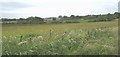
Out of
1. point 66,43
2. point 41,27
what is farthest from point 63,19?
point 66,43

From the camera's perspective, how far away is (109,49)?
956 centimetres

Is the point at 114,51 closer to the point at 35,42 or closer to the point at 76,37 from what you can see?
the point at 76,37

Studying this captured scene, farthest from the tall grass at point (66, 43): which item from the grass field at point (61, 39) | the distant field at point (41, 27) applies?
the distant field at point (41, 27)

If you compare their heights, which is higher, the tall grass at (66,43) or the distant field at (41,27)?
the distant field at (41,27)

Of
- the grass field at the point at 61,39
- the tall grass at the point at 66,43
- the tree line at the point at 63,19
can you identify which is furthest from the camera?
the tree line at the point at 63,19

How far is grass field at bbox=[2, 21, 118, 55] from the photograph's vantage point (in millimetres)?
9820

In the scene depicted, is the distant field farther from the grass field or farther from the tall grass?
the tall grass

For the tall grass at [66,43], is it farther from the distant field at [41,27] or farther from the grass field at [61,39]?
the distant field at [41,27]

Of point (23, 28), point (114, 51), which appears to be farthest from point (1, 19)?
point (114, 51)

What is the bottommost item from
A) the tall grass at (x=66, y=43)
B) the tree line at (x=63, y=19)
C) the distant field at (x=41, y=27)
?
the tall grass at (x=66, y=43)

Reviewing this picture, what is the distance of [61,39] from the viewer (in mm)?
11125

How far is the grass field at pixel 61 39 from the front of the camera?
9820 mm

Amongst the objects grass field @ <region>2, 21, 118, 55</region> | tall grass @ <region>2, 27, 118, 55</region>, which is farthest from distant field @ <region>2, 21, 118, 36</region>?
tall grass @ <region>2, 27, 118, 55</region>

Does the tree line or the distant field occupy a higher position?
→ the tree line
